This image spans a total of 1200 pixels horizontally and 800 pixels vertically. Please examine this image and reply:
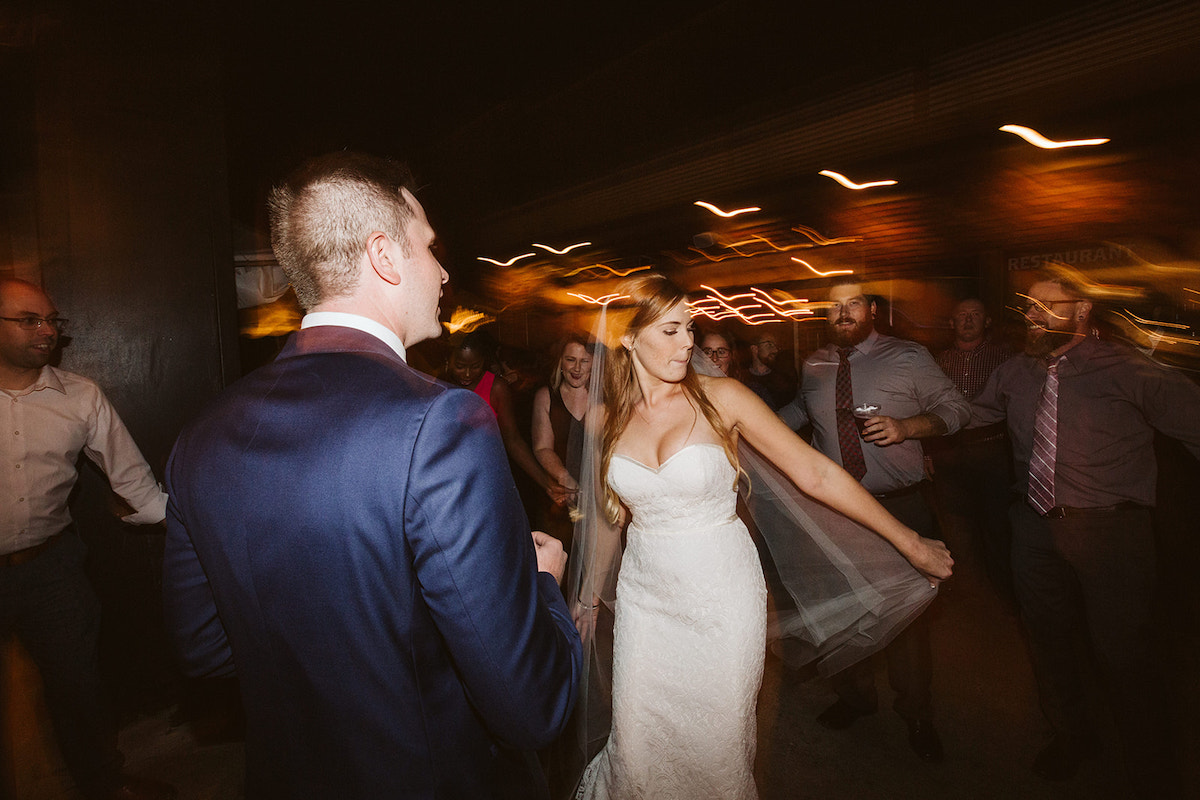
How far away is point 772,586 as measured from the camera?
9.41 ft

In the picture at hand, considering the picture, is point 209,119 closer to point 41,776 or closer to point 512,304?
point 41,776

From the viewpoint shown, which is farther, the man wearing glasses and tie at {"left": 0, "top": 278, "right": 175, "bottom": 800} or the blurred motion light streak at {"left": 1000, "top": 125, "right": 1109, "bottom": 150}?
the blurred motion light streak at {"left": 1000, "top": 125, "right": 1109, "bottom": 150}

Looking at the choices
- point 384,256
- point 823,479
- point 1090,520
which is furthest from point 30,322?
point 1090,520

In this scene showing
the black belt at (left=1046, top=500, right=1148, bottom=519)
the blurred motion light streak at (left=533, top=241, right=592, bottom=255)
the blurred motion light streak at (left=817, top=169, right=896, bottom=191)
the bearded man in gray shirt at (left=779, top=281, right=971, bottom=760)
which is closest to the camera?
the black belt at (left=1046, top=500, right=1148, bottom=519)

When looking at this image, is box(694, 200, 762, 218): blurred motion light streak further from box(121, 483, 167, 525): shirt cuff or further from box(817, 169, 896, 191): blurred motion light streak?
box(121, 483, 167, 525): shirt cuff

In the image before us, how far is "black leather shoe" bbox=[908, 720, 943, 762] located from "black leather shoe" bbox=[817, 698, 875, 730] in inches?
10.5

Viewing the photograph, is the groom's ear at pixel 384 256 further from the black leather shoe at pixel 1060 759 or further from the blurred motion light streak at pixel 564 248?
the blurred motion light streak at pixel 564 248

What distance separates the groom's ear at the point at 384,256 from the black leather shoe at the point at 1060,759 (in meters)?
3.63

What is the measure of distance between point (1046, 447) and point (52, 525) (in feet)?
15.7

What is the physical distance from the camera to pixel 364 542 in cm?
92

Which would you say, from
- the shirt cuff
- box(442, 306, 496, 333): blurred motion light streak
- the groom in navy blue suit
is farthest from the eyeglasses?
box(442, 306, 496, 333): blurred motion light streak

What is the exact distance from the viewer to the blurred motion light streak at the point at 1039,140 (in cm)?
502

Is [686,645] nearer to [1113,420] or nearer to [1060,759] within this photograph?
[1060,759]

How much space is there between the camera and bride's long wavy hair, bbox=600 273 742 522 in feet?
8.06
